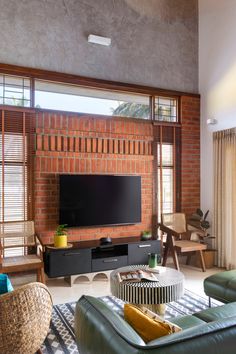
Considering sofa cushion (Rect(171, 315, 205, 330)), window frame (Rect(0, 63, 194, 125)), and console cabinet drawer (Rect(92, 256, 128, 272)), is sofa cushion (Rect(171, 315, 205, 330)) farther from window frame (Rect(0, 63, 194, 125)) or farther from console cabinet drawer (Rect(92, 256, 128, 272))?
window frame (Rect(0, 63, 194, 125))

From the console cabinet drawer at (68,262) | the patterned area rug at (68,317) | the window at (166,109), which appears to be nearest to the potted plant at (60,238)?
the console cabinet drawer at (68,262)

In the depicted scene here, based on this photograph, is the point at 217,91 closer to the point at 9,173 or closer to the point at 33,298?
the point at 9,173

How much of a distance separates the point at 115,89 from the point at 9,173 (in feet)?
Result: 6.72

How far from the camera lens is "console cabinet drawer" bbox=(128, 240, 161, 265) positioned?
452 centimetres

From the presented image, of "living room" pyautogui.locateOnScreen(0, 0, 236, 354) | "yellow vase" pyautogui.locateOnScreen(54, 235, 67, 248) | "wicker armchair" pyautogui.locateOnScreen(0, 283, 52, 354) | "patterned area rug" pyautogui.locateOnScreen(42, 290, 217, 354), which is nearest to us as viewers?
"wicker armchair" pyautogui.locateOnScreen(0, 283, 52, 354)

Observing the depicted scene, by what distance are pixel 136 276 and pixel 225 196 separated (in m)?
2.63

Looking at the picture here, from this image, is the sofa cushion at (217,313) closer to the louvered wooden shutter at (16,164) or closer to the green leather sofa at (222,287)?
the green leather sofa at (222,287)

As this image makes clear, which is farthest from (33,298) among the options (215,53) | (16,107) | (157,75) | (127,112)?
(215,53)

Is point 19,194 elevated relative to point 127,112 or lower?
lower

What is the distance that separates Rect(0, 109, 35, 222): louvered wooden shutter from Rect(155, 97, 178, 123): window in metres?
2.08

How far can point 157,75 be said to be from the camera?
5.25 m

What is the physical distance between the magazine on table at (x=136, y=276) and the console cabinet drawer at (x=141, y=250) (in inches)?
54.5

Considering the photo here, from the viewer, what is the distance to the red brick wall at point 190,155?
5449 millimetres

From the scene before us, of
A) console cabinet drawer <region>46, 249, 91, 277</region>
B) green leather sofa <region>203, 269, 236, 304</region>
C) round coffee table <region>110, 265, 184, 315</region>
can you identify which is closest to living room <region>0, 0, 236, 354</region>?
console cabinet drawer <region>46, 249, 91, 277</region>
